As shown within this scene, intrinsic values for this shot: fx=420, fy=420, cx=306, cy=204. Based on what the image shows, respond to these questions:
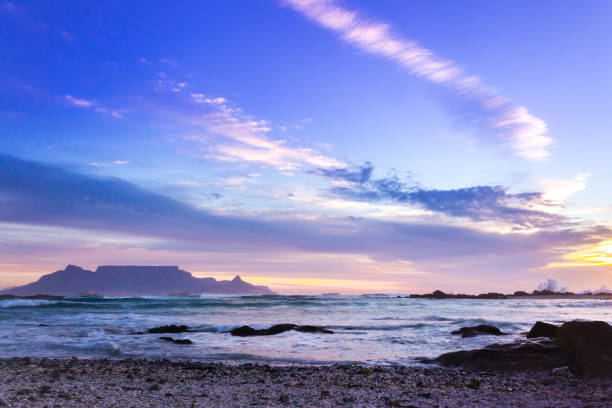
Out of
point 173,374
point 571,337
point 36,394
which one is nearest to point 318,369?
point 173,374

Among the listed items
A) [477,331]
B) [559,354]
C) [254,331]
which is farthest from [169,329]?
[559,354]

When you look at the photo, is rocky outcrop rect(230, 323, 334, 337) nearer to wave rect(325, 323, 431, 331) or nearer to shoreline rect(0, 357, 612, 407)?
wave rect(325, 323, 431, 331)

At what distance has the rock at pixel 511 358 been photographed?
12453 mm

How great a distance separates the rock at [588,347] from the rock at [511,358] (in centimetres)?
37


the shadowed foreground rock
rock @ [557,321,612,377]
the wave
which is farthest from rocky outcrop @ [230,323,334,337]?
rock @ [557,321,612,377]

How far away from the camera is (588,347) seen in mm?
12211

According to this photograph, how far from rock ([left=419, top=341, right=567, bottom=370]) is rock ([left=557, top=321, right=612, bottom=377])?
372 mm

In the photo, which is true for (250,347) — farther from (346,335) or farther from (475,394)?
(475,394)

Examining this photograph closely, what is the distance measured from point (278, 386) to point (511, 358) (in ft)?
24.8

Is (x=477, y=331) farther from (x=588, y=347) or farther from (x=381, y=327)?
(x=588, y=347)

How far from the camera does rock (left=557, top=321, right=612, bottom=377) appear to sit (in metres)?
11.4

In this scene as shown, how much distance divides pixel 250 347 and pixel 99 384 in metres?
8.08

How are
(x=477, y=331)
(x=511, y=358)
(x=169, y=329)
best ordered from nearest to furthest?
(x=511, y=358) → (x=477, y=331) → (x=169, y=329)

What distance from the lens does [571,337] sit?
1298 cm
